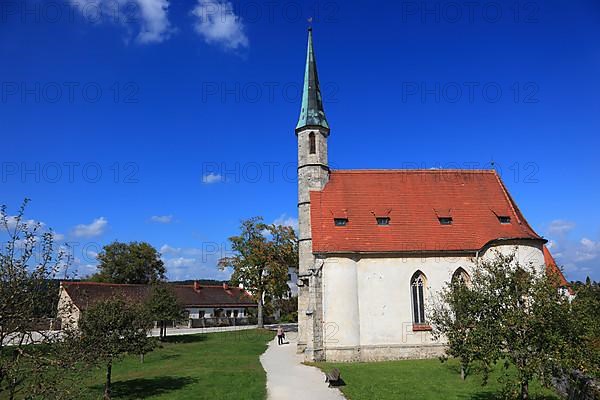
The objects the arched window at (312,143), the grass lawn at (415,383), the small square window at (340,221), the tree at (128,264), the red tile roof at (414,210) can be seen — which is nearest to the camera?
the grass lawn at (415,383)

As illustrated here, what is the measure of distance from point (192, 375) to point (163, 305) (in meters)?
16.0

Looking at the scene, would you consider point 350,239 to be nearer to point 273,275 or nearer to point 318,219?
point 318,219

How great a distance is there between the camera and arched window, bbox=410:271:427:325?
26031mm

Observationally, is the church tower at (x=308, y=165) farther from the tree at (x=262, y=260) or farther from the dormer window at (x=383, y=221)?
the tree at (x=262, y=260)

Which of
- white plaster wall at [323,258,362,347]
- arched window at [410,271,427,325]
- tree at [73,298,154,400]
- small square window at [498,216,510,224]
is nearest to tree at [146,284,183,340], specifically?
white plaster wall at [323,258,362,347]

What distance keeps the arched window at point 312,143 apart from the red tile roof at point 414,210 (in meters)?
2.22

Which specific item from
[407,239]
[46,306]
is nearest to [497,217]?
[407,239]

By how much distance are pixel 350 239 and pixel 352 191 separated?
4.07 metres

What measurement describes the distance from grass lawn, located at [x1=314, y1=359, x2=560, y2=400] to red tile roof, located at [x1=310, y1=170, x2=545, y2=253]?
6.71 metres

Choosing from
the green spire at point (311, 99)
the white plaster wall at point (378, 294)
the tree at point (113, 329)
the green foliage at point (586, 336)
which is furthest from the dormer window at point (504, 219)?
the tree at point (113, 329)

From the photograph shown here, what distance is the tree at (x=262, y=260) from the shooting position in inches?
1873

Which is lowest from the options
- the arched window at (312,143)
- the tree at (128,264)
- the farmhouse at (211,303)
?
the farmhouse at (211,303)

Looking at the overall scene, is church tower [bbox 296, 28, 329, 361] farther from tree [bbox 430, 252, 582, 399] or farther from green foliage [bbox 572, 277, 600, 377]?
green foliage [bbox 572, 277, 600, 377]

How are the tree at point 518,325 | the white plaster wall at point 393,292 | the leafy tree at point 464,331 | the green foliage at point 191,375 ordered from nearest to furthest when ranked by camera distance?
the tree at point 518,325
the leafy tree at point 464,331
the green foliage at point 191,375
the white plaster wall at point 393,292
